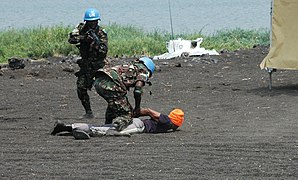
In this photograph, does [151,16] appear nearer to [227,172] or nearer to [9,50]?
[9,50]

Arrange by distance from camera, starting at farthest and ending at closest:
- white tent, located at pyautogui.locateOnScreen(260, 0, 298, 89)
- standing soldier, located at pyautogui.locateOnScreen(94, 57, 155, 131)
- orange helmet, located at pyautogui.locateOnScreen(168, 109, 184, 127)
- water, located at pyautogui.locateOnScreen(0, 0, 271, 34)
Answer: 1. water, located at pyautogui.locateOnScreen(0, 0, 271, 34)
2. white tent, located at pyautogui.locateOnScreen(260, 0, 298, 89)
3. orange helmet, located at pyautogui.locateOnScreen(168, 109, 184, 127)
4. standing soldier, located at pyautogui.locateOnScreen(94, 57, 155, 131)

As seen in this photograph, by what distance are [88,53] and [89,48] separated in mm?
101

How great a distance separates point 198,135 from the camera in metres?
11.5

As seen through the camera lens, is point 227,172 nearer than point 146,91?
Yes

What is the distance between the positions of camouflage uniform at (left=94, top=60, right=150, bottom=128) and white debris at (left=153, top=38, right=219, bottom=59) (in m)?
13.6

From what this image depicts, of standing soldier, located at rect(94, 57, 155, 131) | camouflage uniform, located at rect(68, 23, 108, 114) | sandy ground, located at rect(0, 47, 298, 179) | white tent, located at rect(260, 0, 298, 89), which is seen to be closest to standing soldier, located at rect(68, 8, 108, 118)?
camouflage uniform, located at rect(68, 23, 108, 114)

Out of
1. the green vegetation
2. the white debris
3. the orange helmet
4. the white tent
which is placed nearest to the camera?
the orange helmet

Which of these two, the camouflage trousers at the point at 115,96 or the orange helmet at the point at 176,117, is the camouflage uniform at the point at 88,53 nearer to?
the camouflage trousers at the point at 115,96

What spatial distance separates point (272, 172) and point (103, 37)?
5.33 meters

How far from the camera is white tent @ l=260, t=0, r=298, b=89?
56.3 ft

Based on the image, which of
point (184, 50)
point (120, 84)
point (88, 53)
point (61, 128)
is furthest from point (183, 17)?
point (61, 128)

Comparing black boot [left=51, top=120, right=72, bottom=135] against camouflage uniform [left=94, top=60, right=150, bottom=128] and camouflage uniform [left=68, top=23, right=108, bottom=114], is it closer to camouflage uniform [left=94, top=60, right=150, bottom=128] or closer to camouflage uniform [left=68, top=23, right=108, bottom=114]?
camouflage uniform [left=94, top=60, right=150, bottom=128]

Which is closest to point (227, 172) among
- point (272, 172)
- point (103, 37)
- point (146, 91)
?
point (272, 172)

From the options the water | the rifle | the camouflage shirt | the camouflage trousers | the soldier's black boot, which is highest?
the rifle
